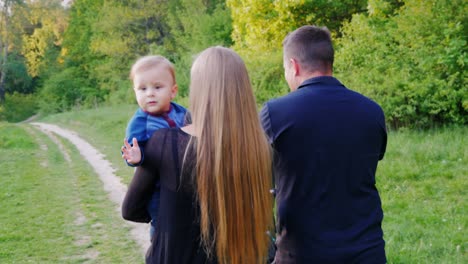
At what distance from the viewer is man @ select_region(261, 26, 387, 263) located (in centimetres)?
230

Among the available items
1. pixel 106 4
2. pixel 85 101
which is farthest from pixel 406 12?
pixel 85 101

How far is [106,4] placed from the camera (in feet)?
128

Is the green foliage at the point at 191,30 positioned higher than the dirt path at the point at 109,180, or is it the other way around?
the green foliage at the point at 191,30

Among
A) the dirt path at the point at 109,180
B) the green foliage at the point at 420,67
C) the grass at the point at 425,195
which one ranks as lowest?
the dirt path at the point at 109,180

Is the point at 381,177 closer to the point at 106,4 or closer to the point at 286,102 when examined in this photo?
the point at 286,102

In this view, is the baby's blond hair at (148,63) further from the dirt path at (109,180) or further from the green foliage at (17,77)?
A: the green foliage at (17,77)

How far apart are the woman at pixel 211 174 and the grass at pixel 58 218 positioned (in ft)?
12.7

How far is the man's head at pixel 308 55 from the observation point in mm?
2521

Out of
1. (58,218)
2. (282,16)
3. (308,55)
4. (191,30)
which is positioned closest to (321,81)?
(308,55)

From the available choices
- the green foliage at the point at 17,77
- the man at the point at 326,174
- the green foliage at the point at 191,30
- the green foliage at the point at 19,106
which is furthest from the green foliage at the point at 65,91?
the man at the point at 326,174

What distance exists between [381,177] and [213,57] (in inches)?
247

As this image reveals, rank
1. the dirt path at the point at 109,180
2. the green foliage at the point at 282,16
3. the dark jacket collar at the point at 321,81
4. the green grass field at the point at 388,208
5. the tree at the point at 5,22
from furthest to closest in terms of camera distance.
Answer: the tree at the point at 5,22, the green foliage at the point at 282,16, the dirt path at the point at 109,180, the green grass field at the point at 388,208, the dark jacket collar at the point at 321,81

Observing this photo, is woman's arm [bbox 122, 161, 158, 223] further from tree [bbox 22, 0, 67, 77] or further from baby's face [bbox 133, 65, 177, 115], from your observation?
tree [bbox 22, 0, 67, 77]

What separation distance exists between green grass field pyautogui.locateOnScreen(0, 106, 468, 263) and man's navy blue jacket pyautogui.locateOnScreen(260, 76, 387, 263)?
2.88 meters
